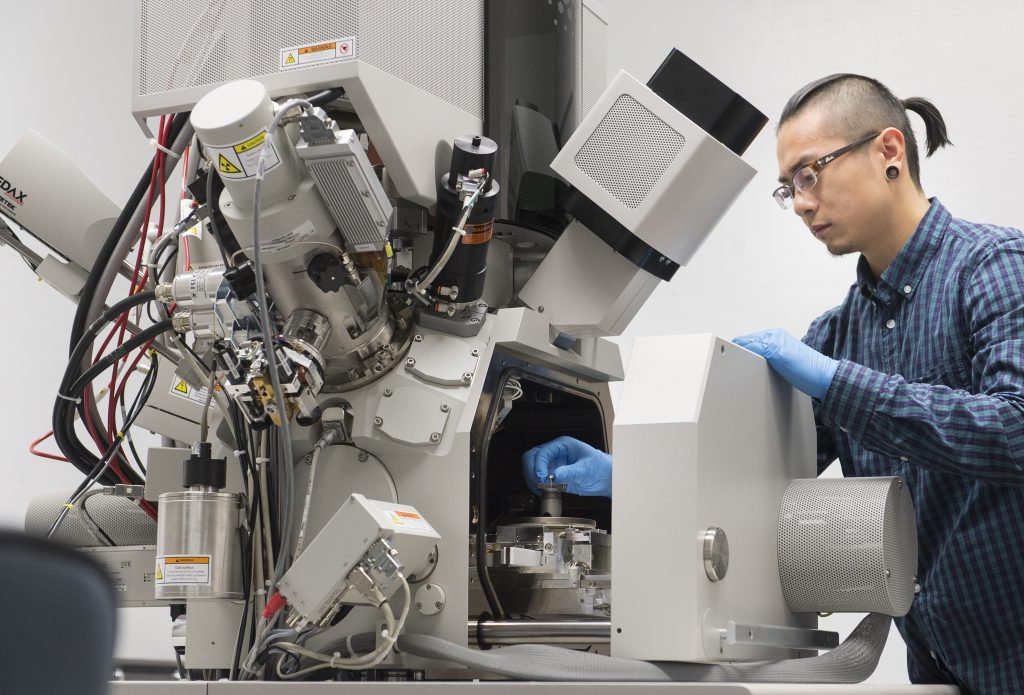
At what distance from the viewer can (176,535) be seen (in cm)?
147

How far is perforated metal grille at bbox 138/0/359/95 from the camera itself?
156cm

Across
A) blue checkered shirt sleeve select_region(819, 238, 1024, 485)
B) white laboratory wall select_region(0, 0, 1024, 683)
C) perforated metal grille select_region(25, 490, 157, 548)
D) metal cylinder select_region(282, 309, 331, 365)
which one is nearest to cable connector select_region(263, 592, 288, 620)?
metal cylinder select_region(282, 309, 331, 365)

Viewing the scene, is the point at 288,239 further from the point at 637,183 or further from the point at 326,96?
the point at 637,183

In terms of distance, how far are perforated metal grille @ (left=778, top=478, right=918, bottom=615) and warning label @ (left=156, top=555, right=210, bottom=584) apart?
83 centimetres

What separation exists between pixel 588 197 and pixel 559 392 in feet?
1.50

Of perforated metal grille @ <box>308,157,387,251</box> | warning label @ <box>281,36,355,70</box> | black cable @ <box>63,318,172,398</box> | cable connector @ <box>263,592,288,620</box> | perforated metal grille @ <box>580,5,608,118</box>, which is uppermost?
perforated metal grille @ <box>580,5,608,118</box>

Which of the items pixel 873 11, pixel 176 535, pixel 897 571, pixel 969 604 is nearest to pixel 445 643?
pixel 176 535

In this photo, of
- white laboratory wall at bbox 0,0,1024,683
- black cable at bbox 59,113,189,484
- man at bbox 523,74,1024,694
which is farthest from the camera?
white laboratory wall at bbox 0,0,1024,683

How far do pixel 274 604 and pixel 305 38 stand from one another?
30.6 inches

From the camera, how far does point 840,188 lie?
1977 mm

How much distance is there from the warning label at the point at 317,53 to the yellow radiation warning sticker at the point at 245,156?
0.72ft

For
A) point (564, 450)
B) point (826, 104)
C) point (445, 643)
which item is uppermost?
point (826, 104)

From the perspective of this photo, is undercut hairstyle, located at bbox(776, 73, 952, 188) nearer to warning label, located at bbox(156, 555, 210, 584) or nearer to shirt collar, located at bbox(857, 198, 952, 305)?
shirt collar, located at bbox(857, 198, 952, 305)

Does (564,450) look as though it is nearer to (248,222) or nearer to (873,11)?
(248,222)
